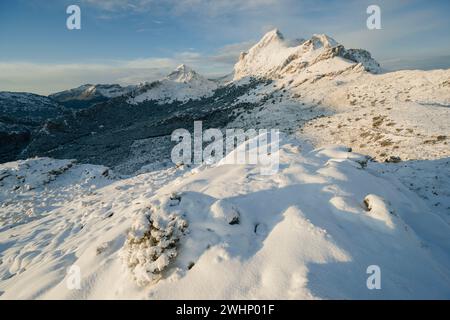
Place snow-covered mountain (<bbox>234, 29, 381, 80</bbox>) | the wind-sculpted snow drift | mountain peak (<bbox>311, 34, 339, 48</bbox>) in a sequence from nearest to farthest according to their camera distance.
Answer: the wind-sculpted snow drift → snow-covered mountain (<bbox>234, 29, 381, 80</bbox>) → mountain peak (<bbox>311, 34, 339, 48</bbox>)

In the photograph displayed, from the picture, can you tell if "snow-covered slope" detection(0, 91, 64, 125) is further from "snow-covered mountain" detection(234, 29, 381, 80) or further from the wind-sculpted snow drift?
the wind-sculpted snow drift

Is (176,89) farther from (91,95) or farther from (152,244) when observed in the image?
(152,244)

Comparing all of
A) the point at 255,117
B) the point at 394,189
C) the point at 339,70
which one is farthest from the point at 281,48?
the point at 394,189

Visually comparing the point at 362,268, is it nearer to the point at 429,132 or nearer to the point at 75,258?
the point at 75,258

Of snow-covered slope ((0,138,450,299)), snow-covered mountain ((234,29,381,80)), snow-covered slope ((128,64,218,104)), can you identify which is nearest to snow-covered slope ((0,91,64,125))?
snow-covered slope ((128,64,218,104))

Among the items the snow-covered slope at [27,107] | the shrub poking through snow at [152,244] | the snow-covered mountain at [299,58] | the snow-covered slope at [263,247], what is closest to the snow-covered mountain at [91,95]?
the snow-covered slope at [27,107]

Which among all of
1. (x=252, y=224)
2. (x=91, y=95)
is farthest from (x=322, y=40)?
(x=91, y=95)
